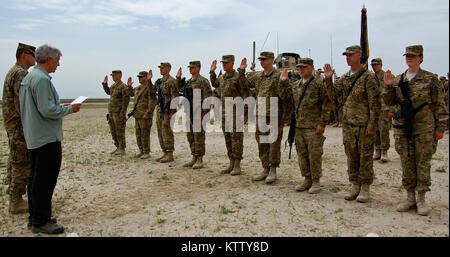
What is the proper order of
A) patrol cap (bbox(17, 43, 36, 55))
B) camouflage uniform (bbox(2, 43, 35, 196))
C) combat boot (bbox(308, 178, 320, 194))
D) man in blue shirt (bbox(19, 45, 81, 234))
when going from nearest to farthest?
1. man in blue shirt (bbox(19, 45, 81, 234))
2. camouflage uniform (bbox(2, 43, 35, 196))
3. patrol cap (bbox(17, 43, 36, 55))
4. combat boot (bbox(308, 178, 320, 194))

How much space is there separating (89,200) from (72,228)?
3.87ft

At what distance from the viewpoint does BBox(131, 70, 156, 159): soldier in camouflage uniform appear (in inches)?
352

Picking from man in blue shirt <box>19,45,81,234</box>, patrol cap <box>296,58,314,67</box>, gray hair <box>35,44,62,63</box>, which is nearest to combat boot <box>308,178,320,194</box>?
patrol cap <box>296,58,314,67</box>

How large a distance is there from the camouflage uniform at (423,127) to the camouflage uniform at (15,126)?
Answer: 5166mm

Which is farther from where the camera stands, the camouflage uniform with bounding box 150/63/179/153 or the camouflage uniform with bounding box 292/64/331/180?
the camouflage uniform with bounding box 150/63/179/153

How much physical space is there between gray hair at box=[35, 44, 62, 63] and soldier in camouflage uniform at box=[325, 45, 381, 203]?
3.69 metres

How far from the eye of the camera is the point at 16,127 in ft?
15.8

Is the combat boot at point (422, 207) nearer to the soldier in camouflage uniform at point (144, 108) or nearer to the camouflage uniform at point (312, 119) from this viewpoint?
the camouflage uniform at point (312, 119)

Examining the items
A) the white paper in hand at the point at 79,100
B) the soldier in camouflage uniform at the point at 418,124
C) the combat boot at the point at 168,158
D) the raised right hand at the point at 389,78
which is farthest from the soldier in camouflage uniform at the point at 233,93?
the white paper in hand at the point at 79,100

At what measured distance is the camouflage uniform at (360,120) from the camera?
5.01 metres

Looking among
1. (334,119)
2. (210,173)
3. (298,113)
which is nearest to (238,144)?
(210,173)

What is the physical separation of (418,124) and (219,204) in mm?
2938

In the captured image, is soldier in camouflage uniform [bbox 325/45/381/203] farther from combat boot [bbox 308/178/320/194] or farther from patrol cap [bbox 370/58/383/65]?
patrol cap [bbox 370/58/383/65]

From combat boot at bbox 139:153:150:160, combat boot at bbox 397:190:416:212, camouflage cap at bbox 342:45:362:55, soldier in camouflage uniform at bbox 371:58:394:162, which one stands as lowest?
combat boot at bbox 397:190:416:212
